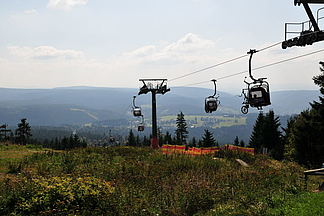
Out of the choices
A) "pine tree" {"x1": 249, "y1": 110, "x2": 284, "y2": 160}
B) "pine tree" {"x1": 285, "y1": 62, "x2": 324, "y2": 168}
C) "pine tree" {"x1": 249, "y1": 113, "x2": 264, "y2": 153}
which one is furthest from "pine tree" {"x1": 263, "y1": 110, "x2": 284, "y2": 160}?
"pine tree" {"x1": 285, "y1": 62, "x2": 324, "y2": 168}

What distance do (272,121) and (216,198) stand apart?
206ft

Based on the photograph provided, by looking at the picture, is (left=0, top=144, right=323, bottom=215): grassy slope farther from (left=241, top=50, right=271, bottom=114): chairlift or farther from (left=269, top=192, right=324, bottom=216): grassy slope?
(left=241, top=50, right=271, bottom=114): chairlift

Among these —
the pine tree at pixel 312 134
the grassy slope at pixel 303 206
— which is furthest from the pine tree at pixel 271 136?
the grassy slope at pixel 303 206

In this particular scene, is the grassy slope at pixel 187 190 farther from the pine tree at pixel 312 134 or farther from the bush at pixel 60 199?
the pine tree at pixel 312 134

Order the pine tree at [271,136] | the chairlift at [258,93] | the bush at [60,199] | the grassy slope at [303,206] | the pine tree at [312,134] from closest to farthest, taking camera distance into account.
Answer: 1. the grassy slope at [303,206]
2. the bush at [60,199]
3. the chairlift at [258,93]
4. the pine tree at [312,134]
5. the pine tree at [271,136]

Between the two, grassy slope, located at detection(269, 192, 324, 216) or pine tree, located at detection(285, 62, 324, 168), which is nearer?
grassy slope, located at detection(269, 192, 324, 216)

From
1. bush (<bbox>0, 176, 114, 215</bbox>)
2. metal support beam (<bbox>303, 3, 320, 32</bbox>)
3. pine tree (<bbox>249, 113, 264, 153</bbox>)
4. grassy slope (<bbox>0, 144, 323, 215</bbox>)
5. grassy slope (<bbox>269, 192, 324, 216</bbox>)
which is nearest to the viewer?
grassy slope (<bbox>269, 192, 324, 216</bbox>)

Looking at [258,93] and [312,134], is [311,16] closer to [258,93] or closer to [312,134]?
[258,93]

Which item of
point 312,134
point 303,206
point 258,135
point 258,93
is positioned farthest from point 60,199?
point 258,135

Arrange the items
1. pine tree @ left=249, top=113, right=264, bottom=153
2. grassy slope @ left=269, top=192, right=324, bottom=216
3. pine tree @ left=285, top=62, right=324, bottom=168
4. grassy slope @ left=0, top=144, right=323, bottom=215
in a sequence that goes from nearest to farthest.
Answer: grassy slope @ left=269, top=192, right=324, bottom=216, grassy slope @ left=0, top=144, right=323, bottom=215, pine tree @ left=285, top=62, right=324, bottom=168, pine tree @ left=249, top=113, right=264, bottom=153

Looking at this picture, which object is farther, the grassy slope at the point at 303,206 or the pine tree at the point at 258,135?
the pine tree at the point at 258,135


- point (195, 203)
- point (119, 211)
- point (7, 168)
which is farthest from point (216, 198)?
point (7, 168)

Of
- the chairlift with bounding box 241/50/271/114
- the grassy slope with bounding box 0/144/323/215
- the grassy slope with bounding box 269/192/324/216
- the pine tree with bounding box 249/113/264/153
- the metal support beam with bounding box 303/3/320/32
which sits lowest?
the pine tree with bounding box 249/113/264/153

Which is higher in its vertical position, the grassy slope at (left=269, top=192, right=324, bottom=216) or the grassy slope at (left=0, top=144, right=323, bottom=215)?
the grassy slope at (left=269, top=192, right=324, bottom=216)
